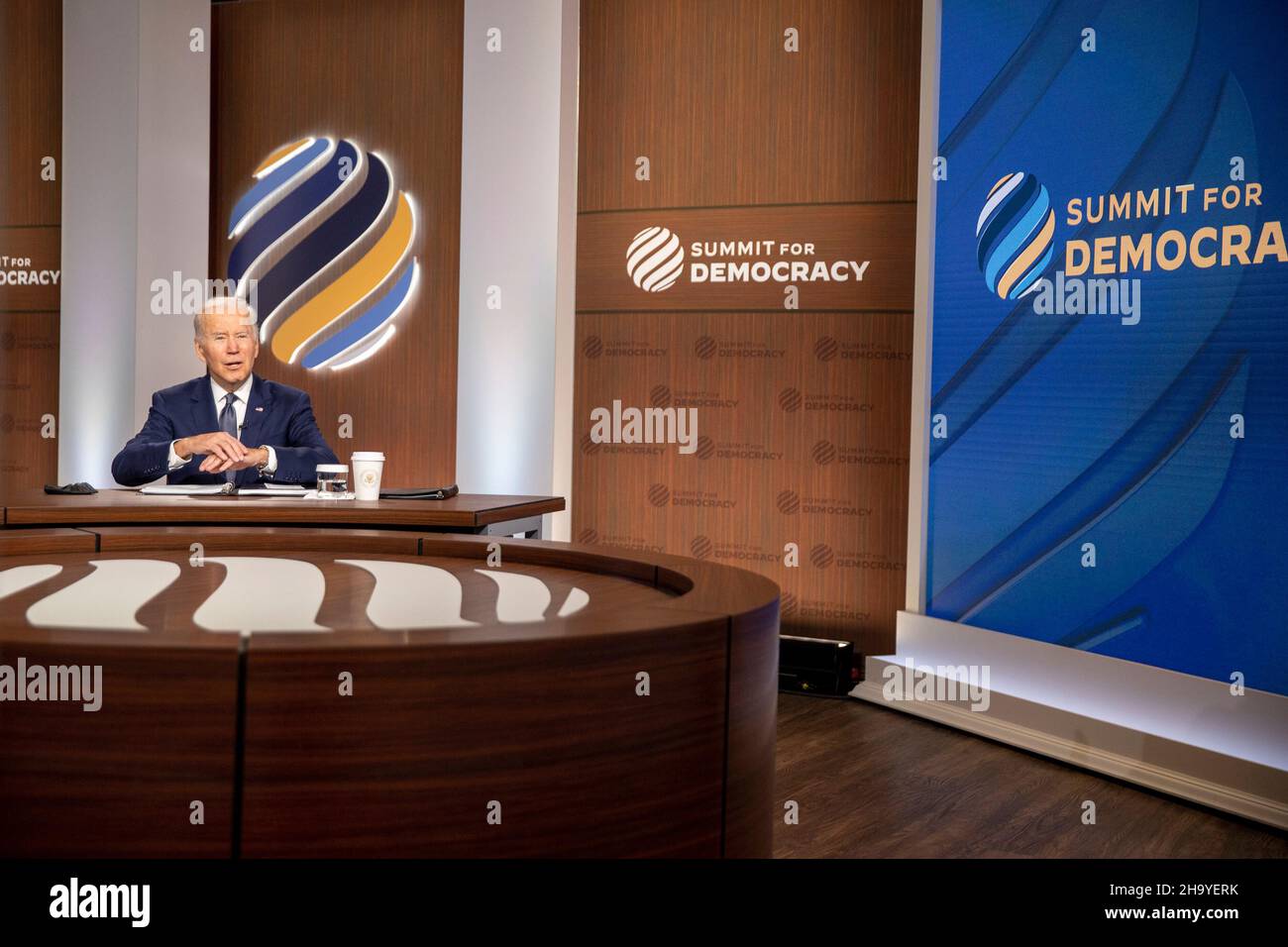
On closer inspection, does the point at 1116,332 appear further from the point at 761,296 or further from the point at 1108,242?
the point at 761,296

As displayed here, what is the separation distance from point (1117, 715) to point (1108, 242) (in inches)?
60.1

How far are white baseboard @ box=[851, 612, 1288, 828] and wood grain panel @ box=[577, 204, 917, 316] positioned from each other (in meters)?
1.41

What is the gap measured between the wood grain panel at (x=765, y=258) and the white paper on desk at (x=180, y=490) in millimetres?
2155

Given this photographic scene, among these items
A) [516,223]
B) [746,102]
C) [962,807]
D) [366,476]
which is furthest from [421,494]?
[746,102]

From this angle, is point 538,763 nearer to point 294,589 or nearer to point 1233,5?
point 294,589

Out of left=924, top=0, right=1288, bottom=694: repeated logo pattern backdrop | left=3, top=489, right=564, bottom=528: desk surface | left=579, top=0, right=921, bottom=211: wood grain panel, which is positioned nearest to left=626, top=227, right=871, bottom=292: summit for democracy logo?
left=579, top=0, right=921, bottom=211: wood grain panel

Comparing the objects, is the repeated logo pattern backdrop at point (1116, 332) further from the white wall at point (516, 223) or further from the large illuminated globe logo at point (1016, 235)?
the white wall at point (516, 223)

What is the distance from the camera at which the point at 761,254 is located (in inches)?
181

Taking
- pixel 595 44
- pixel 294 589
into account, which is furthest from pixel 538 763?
pixel 595 44

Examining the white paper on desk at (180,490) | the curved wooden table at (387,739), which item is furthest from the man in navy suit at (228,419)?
the curved wooden table at (387,739)

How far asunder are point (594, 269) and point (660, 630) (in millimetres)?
3763

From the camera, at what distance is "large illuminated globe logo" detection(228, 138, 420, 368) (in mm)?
5238

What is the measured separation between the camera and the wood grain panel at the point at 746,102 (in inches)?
172
